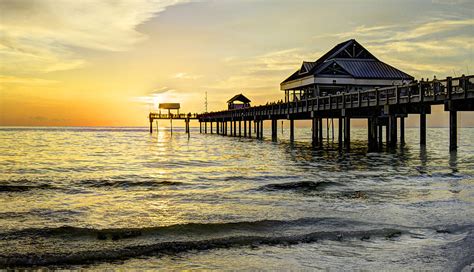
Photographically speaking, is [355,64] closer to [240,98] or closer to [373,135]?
[373,135]

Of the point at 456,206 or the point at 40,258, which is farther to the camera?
the point at 456,206

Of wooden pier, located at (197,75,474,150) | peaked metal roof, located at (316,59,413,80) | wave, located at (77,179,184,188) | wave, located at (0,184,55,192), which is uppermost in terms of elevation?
peaked metal roof, located at (316,59,413,80)

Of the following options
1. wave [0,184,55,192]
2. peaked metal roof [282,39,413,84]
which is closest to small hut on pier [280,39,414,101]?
peaked metal roof [282,39,413,84]

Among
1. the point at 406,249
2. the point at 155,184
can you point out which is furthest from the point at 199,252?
the point at 155,184

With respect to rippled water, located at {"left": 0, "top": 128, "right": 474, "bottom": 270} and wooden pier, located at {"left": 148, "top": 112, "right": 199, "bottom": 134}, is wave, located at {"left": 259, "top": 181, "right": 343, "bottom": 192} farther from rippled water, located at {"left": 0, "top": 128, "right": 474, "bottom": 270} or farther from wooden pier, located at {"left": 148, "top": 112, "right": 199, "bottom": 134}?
wooden pier, located at {"left": 148, "top": 112, "right": 199, "bottom": 134}

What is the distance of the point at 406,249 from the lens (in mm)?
7707

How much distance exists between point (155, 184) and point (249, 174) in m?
4.65

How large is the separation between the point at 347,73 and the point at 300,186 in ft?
119


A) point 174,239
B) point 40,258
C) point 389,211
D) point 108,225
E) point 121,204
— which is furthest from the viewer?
point 121,204

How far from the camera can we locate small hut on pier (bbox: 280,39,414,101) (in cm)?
4997

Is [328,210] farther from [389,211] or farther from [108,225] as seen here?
[108,225]

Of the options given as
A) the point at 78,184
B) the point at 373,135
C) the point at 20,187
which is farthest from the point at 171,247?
the point at 373,135

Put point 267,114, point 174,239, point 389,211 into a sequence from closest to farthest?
point 174,239 < point 389,211 < point 267,114

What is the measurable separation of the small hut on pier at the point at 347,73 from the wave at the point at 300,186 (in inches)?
1310
